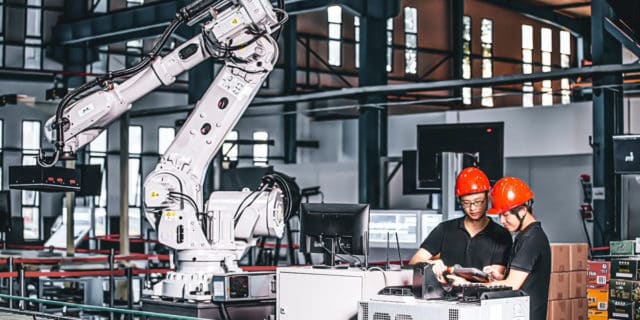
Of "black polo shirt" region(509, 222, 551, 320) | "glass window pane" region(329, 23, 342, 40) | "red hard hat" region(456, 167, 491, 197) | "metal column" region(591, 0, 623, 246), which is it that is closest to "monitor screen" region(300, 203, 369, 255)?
"red hard hat" region(456, 167, 491, 197)

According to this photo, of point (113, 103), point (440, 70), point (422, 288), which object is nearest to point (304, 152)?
point (440, 70)

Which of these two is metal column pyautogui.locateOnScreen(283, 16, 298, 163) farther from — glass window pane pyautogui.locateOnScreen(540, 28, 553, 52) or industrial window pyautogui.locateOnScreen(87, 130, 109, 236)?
glass window pane pyautogui.locateOnScreen(540, 28, 553, 52)

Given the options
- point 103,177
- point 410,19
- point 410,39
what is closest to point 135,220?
point 103,177

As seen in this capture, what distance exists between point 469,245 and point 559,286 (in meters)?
2.77

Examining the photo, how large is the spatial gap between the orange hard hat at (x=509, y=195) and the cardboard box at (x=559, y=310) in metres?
2.91

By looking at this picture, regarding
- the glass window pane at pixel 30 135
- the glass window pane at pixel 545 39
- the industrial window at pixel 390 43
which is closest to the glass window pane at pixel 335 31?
the industrial window at pixel 390 43

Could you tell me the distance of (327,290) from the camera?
202 inches

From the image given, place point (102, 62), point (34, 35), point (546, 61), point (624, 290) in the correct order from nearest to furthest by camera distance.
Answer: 1. point (624, 290)
2. point (34, 35)
3. point (102, 62)
4. point (546, 61)

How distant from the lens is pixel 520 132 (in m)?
16.6

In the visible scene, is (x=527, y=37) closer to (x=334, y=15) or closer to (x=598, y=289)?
(x=334, y=15)

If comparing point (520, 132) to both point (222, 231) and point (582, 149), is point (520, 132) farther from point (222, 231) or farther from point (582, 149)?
point (222, 231)

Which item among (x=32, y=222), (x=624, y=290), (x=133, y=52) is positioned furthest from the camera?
(x=133, y=52)

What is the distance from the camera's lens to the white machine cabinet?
4.98 m

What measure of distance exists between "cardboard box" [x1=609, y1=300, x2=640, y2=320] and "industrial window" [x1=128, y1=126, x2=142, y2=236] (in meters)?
18.0
